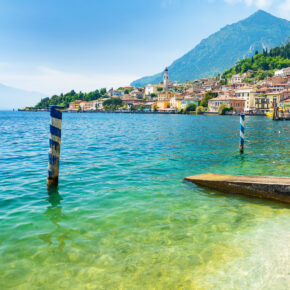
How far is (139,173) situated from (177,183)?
2.31m

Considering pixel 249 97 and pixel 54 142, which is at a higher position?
pixel 249 97

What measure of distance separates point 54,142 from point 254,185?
6298 mm

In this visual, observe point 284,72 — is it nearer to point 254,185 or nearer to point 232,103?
point 232,103

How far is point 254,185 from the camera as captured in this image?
787 cm

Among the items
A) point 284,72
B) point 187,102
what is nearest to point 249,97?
point 187,102

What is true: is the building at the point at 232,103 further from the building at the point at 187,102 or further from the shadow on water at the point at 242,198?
the shadow on water at the point at 242,198

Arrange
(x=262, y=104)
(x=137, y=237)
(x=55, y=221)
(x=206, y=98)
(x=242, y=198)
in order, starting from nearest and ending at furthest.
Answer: (x=137, y=237) < (x=55, y=221) < (x=242, y=198) < (x=262, y=104) < (x=206, y=98)

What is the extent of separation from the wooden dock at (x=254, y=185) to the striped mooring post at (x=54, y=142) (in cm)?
507

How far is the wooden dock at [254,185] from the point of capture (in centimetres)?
736

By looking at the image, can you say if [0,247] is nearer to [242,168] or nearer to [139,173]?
[139,173]

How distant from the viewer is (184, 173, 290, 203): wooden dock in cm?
736

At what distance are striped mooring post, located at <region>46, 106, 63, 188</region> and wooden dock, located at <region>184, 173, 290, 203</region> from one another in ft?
16.6

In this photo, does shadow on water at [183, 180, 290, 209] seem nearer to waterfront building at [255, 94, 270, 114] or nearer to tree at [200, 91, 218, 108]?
waterfront building at [255, 94, 270, 114]

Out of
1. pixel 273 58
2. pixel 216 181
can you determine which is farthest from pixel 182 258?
pixel 273 58
